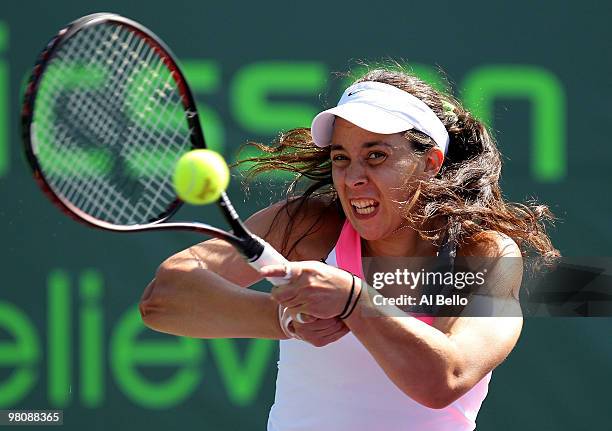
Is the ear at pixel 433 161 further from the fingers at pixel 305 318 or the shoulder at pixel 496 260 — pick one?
the fingers at pixel 305 318

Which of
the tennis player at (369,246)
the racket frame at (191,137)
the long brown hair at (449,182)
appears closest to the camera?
the racket frame at (191,137)

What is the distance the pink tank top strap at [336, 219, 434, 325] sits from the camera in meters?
2.50

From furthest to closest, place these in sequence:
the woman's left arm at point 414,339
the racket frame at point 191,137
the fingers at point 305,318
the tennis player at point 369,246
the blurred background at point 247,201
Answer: the blurred background at point 247,201 → the tennis player at point 369,246 → the fingers at point 305,318 → the woman's left arm at point 414,339 → the racket frame at point 191,137

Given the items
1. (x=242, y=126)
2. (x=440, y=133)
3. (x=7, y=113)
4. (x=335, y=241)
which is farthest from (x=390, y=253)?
(x=7, y=113)

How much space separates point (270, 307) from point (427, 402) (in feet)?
1.26

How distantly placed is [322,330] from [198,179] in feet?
1.35

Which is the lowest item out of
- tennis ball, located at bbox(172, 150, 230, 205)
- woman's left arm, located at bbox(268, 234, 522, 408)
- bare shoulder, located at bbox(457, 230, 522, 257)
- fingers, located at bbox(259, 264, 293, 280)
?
woman's left arm, located at bbox(268, 234, 522, 408)

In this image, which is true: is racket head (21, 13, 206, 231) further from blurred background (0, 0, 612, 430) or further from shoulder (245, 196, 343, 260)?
blurred background (0, 0, 612, 430)

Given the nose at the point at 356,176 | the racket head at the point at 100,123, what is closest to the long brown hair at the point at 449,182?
the nose at the point at 356,176

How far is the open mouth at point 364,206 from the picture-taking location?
243 centimetres

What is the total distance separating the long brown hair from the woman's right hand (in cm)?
39

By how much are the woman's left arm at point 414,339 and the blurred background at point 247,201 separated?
4.41ft

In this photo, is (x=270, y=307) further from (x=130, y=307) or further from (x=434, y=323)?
(x=130, y=307)

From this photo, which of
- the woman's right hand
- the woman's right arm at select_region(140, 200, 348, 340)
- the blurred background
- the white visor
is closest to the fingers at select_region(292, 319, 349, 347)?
the woman's right hand
